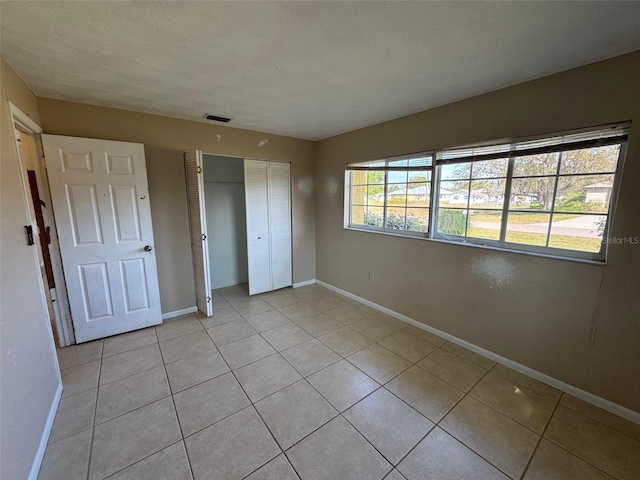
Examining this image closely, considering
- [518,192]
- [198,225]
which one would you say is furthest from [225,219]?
[518,192]

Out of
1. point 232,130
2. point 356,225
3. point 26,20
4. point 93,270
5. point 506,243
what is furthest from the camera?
point 356,225

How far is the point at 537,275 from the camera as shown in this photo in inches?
80.4

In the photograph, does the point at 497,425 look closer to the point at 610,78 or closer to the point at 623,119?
the point at 623,119

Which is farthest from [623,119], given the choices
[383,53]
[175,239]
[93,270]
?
[93,270]

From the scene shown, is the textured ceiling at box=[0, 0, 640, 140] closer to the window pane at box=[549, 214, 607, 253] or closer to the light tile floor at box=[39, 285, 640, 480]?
the window pane at box=[549, 214, 607, 253]

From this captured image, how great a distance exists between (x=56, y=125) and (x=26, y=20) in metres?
1.43

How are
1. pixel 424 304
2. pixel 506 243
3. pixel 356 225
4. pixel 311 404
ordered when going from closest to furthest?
pixel 311 404 < pixel 506 243 < pixel 424 304 < pixel 356 225

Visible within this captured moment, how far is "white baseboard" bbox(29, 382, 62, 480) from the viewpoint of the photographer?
134 cm

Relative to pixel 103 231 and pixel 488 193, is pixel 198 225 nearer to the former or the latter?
pixel 103 231

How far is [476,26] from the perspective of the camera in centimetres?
138

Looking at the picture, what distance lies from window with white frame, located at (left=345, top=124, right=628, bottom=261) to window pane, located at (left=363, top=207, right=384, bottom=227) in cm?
21

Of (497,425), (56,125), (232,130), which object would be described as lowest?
(497,425)

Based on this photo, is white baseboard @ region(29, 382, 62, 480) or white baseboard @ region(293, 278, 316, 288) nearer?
white baseboard @ region(29, 382, 62, 480)
